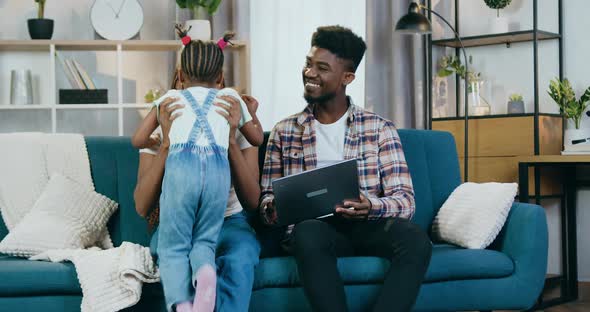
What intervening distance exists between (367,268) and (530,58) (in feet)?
Answer: 7.12

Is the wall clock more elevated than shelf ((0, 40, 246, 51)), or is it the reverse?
the wall clock

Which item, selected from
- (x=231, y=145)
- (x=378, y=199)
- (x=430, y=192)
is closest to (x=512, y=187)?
(x=430, y=192)

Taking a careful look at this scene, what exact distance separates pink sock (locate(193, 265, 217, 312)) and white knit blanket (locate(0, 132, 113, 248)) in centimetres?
76

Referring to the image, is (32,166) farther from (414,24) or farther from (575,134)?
(575,134)

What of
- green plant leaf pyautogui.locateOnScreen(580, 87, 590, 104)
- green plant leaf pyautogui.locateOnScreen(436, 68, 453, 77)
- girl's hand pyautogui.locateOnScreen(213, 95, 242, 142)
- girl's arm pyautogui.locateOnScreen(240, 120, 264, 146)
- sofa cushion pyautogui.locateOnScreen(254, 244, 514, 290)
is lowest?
sofa cushion pyautogui.locateOnScreen(254, 244, 514, 290)

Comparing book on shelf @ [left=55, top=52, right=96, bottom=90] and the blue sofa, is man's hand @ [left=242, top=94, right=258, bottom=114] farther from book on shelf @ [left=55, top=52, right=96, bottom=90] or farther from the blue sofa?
book on shelf @ [left=55, top=52, right=96, bottom=90]

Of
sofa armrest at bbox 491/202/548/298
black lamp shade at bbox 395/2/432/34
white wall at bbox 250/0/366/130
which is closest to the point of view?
sofa armrest at bbox 491/202/548/298

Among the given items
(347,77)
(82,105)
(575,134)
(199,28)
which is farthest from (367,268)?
(82,105)

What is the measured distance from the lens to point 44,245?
2.65 m

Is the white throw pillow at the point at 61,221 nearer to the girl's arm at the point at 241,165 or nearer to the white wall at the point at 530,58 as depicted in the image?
the girl's arm at the point at 241,165

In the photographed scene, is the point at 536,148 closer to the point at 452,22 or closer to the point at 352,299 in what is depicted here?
the point at 452,22

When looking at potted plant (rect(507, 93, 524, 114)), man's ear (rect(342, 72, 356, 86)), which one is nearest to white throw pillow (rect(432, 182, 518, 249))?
man's ear (rect(342, 72, 356, 86))

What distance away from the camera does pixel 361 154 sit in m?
2.77

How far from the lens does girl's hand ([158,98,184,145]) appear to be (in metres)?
2.42
